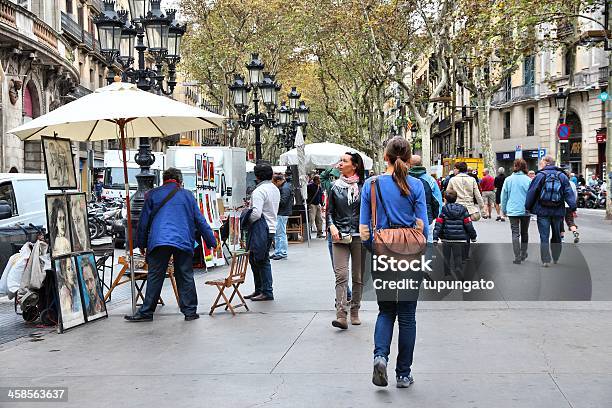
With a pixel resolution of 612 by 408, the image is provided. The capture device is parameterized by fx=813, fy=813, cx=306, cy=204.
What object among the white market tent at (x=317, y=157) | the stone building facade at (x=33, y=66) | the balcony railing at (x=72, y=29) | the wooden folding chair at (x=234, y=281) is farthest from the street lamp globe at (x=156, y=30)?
the balcony railing at (x=72, y=29)

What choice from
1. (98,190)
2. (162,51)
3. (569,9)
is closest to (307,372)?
(162,51)

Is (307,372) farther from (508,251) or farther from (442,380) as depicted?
(508,251)

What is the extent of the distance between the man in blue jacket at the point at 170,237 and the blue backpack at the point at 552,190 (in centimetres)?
572

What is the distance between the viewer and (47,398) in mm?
5859

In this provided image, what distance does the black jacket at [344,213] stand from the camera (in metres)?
8.20

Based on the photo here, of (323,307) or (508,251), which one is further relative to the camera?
(508,251)

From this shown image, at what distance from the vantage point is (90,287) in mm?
9102

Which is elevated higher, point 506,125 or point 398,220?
point 506,125

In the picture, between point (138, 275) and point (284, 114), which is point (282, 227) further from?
point (284, 114)

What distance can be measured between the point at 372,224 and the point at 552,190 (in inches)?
274

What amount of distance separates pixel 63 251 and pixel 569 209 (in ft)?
27.5

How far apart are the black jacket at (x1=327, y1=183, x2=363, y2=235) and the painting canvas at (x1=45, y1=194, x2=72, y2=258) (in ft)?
9.54

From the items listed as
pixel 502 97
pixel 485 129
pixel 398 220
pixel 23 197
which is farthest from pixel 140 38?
pixel 502 97

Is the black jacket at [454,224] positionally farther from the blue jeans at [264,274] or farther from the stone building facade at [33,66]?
the stone building facade at [33,66]
